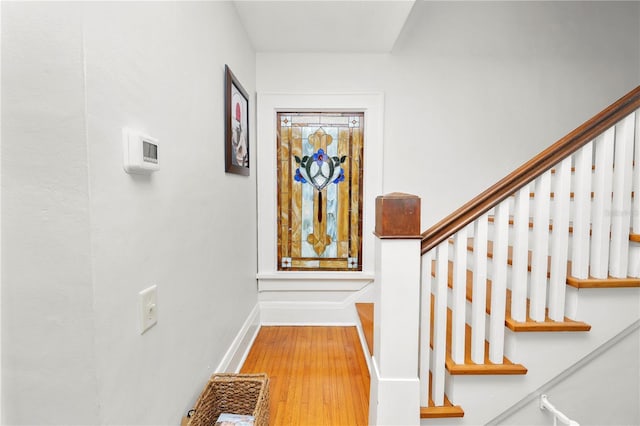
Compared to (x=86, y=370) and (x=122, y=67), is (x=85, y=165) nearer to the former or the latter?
(x=122, y=67)

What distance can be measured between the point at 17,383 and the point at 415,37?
3.06m

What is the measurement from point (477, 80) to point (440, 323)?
7.26ft

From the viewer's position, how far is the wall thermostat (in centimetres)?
83

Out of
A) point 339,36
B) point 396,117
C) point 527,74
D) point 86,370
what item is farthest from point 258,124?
point 527,74

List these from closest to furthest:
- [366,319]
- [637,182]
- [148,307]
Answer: [148,307] → [637,182] → [366,319]

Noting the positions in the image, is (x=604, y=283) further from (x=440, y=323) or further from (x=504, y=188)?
(x=440, y=323)

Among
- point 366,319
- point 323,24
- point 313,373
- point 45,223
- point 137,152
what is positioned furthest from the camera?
point 366,319

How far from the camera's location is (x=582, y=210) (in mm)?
1367

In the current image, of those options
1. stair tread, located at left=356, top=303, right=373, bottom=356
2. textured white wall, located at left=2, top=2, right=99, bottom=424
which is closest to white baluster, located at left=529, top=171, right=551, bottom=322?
stair tread, located at left=356, top=303, right=373, bottom=356

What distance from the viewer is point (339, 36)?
2.28m

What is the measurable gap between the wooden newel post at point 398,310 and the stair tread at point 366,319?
0.50 metres

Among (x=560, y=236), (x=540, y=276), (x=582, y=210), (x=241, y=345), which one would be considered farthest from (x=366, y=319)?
(x=582, y=210)

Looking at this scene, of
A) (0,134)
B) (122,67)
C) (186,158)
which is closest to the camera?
(0,134)

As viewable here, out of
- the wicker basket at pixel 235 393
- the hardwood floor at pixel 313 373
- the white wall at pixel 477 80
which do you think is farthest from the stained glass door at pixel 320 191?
the wicker basket at pixel 235 393
